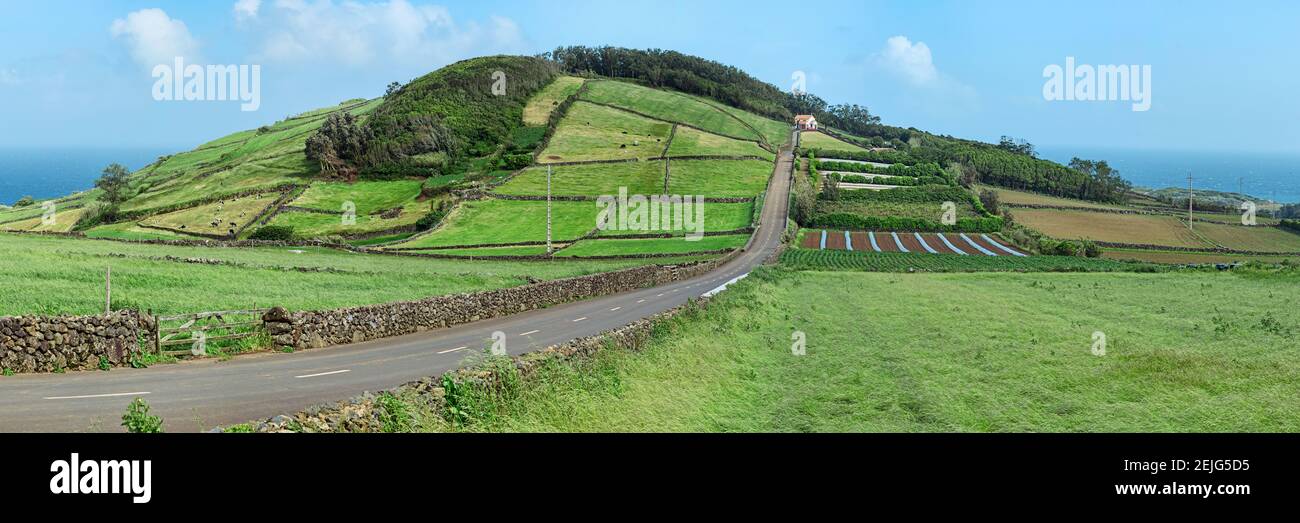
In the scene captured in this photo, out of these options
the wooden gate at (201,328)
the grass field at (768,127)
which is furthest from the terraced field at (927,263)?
the grass field at (768,127)

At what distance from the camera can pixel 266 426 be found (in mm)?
12938

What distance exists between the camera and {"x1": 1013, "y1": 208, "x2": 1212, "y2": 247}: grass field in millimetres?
108125

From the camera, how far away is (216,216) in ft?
362

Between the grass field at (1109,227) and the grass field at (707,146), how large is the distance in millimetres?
46498

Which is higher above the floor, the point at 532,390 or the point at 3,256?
the point at 3,256

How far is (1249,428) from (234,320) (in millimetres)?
29013

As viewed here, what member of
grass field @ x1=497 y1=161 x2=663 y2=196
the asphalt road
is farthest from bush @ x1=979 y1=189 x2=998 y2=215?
the asphalt road

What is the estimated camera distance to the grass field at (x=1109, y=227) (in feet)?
355

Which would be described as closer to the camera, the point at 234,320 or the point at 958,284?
the point at 234,320

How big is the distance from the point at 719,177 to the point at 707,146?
65.1 feet

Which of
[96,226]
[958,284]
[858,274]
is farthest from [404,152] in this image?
[958,284]

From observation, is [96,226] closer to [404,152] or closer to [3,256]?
[404,152]

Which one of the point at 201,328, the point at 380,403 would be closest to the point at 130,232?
the point at 201,328
